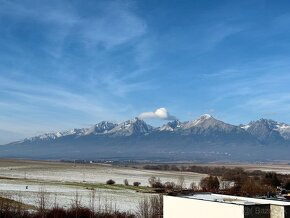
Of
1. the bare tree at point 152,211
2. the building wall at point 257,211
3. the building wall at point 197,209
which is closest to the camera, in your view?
the building wall at point 257,211

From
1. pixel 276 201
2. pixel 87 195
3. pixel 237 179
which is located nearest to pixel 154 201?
pixel 87 195

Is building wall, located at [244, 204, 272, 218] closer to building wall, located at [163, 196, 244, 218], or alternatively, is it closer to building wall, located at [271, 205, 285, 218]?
building wall, located at [271, 205, 285, 218]

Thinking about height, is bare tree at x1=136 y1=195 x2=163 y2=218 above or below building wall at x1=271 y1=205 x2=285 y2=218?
below

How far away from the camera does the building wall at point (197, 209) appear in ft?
137

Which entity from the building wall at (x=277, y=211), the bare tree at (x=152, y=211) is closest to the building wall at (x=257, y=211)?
the building wall at (x=277, y=211)

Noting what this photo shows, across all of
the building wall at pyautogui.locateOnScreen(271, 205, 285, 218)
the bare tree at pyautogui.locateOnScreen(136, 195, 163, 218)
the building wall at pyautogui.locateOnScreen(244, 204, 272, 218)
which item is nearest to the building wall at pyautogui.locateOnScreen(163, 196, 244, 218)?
the building wall at pyautogui.locateOnScreen(244, 204, 272, 218)

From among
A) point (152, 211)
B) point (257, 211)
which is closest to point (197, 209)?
point (257, 211)

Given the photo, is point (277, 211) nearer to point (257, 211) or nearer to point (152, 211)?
point (257, 211)

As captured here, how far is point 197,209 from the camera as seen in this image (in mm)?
46125

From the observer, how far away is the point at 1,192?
8769cm

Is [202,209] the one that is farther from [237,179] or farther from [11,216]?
[237,179]

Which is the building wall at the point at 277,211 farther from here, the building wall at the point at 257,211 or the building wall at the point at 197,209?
the building wall at the point at 197,209

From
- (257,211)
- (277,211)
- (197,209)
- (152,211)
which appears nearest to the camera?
(257,211)

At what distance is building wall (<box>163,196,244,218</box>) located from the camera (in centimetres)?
4162
